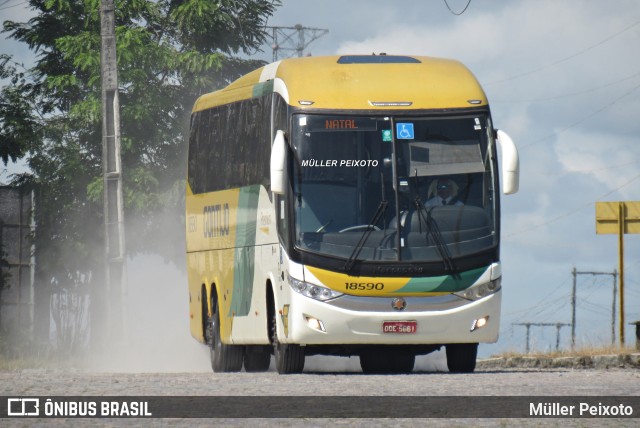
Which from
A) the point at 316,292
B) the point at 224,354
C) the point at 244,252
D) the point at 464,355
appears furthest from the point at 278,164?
the point at 224,354

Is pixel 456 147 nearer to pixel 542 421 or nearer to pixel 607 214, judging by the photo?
pixel 542 421

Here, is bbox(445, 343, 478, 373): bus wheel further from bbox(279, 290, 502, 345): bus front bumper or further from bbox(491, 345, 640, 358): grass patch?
bbox(491, 345, 640, 358): grass patch

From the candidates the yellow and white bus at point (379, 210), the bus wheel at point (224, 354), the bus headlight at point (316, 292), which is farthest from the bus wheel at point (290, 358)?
the bus wheel at point (224, 354)

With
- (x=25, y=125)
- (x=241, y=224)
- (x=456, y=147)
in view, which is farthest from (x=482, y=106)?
(x=25, y=125)

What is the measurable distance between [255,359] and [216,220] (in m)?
2.27

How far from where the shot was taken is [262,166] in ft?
69.8

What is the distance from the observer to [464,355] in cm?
2041

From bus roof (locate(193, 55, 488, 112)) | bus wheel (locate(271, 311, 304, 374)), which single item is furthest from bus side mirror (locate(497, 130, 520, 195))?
bus wheel (locate(271, 311, 304, 374))

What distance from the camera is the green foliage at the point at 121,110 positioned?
42.1 m

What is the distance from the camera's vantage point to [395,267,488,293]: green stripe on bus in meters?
19.0

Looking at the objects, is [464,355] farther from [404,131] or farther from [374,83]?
[374,83]

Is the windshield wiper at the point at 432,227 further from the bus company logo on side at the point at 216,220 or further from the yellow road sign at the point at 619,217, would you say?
the yellow road sign at the point at 619,217

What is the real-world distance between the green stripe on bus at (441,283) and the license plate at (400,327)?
0.39 m

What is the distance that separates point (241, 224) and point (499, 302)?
15.1ft
